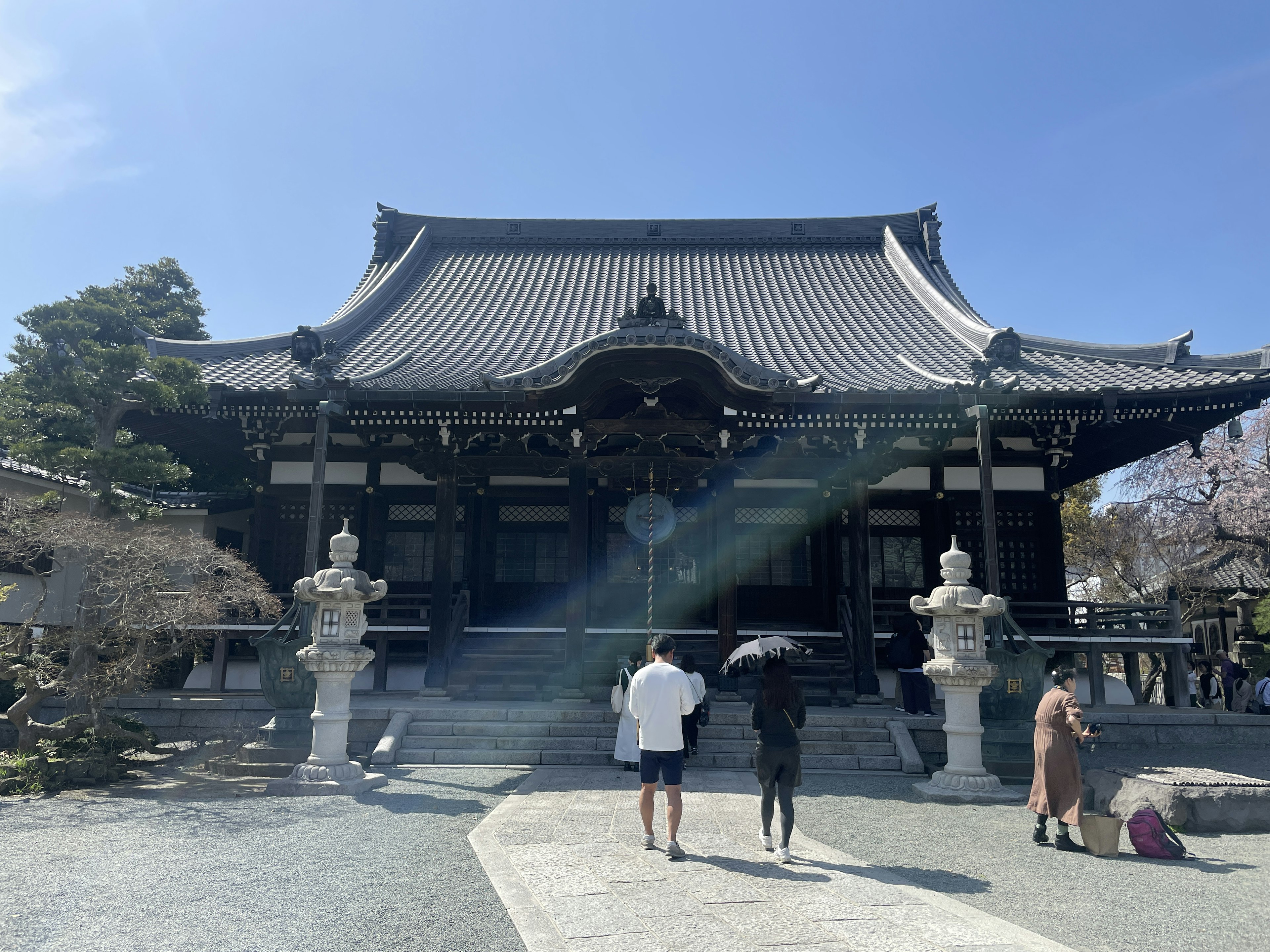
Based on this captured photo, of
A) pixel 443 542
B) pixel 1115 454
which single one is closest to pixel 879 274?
pixel 1115 454

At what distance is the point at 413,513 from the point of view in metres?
14.0

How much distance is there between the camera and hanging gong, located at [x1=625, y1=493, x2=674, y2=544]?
11992 mm

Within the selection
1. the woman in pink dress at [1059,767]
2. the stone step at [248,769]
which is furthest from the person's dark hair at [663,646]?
the stone step at [248,769]

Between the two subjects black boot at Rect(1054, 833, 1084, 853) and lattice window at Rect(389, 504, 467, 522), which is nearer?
black boot at Rect(1054, 833, 1084, 853)

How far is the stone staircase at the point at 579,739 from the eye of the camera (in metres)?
9.13

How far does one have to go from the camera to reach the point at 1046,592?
13.2m

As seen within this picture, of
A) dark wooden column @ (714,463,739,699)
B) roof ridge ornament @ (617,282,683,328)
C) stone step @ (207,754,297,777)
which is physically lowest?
stone step @ (207,754,297,777)

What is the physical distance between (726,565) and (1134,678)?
7.63m

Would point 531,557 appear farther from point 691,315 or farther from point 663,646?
point 663,646

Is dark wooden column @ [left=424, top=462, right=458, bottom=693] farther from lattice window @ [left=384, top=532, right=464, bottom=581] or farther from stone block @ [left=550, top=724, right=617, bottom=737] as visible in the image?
stone block @ [left=550, top=724, right=617, bottom=737]

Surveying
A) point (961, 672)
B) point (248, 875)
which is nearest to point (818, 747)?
point (961, 672)

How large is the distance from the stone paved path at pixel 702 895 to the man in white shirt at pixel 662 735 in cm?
28

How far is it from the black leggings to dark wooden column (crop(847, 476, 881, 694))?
19.3 ft

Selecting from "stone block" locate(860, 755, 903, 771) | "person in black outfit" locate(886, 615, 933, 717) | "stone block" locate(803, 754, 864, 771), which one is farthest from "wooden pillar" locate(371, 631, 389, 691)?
"person in black outfit" locate(886, 615, 933, 717)
